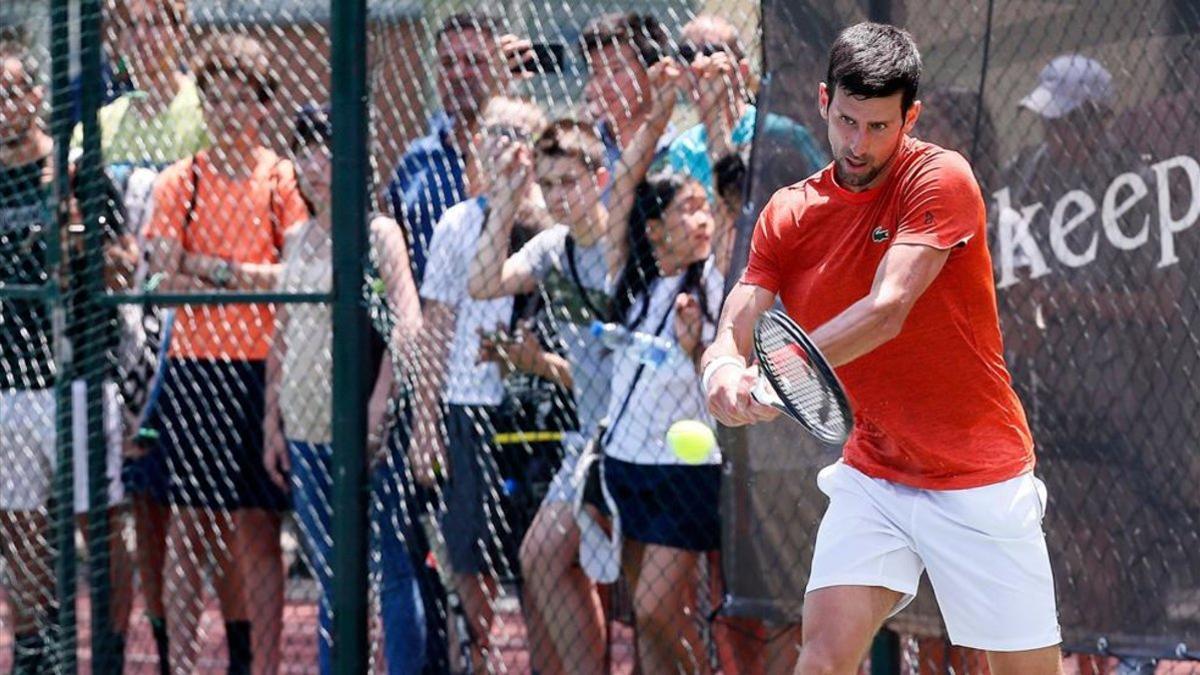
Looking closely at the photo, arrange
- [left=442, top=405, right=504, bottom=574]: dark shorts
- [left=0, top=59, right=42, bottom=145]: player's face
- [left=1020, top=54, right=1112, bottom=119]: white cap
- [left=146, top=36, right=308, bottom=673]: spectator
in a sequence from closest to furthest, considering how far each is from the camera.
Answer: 1. [left=1020, top=54, right=1112, bottom=119]: white cap
2. [left=442, top=405, right=504, bottom=574]: dark shorts
3. [left=146, top=36, right=308, bottom=673]: spectator
4. [left=0, top=59, right=42, bottom=145]: player's face

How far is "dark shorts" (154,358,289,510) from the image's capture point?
19.0 feet

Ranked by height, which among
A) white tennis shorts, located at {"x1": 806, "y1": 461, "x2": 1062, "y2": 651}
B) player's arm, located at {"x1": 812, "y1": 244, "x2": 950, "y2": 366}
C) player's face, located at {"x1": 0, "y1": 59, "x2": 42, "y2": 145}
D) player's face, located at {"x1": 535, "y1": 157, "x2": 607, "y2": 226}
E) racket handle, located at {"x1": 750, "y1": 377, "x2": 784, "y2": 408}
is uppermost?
player's face, located at {"x1": 0, "y1": 59, "x2": 42, "y2": 145}

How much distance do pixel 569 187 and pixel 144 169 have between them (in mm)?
1742

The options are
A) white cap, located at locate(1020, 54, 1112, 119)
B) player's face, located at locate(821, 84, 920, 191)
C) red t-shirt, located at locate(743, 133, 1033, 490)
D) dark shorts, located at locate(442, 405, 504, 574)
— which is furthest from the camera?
dark shorts, located at locate(442, 405, 504, 574)

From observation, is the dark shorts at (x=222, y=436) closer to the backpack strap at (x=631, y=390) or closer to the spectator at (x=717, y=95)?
the backpack strap at (x=631, y=390)

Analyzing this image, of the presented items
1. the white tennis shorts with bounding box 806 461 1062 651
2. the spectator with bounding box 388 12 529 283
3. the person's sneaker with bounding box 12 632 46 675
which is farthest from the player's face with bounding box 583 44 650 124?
the person's sneaker with bounding box 12 632 46 675

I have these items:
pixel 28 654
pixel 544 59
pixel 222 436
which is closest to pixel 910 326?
pixel 544 59

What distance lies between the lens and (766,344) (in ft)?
11.2

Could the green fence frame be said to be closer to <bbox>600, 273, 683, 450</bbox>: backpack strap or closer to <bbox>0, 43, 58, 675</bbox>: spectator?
<bbox>0, 43, 58, 675</bbox>: spectator

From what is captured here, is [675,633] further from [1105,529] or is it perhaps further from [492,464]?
[1105,529]

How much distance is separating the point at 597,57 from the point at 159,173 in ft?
5.73

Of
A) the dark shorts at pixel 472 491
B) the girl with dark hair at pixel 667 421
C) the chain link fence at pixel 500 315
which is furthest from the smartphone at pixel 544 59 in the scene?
the dark shorts at pixel 472 491

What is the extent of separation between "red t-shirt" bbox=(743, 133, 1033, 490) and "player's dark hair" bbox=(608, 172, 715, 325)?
4.04 feet

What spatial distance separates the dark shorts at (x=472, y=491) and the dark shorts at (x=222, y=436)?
26.0 inches
